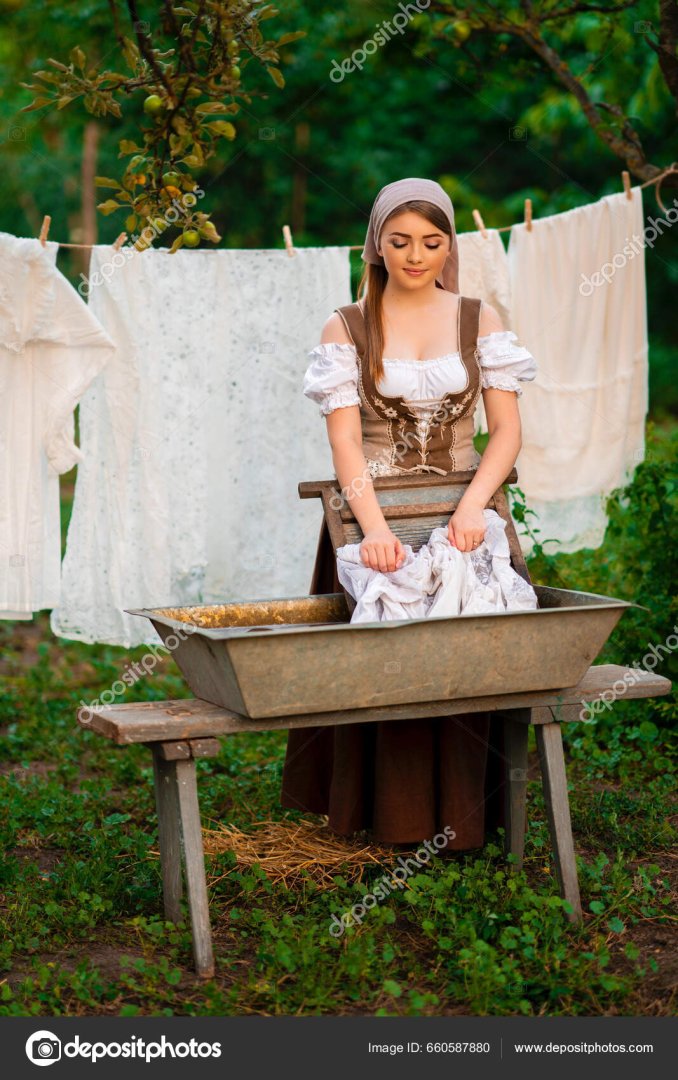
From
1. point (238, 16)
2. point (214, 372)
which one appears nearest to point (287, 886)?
point (214, 372)

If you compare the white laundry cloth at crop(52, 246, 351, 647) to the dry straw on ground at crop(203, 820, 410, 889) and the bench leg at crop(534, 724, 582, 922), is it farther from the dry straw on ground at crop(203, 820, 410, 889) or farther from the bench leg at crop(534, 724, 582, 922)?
the bench leg at crop(534, 724, 582, 922)

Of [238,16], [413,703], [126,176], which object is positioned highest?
[238,16]

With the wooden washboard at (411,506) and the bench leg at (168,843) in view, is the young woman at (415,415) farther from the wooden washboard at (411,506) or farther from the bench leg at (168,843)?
the bench leg at (168,843)

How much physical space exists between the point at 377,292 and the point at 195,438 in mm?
1210

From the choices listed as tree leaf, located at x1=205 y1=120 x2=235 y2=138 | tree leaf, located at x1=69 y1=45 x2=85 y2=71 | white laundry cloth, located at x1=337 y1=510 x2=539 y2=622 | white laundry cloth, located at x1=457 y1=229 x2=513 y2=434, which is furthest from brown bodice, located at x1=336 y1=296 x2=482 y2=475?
white laundry cloth, located at x1=457 y1=229 x2=513 y2=434

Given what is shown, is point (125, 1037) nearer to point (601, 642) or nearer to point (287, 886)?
point (287, 886)

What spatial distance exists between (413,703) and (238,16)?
64.5 inches

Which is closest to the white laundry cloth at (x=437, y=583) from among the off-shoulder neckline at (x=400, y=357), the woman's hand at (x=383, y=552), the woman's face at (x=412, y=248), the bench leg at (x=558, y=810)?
the woman's hand at (x=383, y=552)

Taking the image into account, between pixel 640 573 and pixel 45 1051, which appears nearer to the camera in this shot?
pixel 45 1051

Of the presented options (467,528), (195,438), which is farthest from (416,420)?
(195,438)

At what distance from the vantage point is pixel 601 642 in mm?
2908

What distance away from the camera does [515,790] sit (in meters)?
3.39

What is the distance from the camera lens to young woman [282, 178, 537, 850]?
10.5ft

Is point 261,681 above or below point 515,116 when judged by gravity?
below
